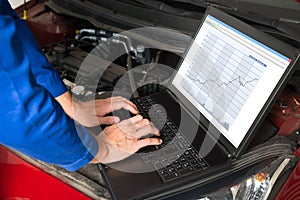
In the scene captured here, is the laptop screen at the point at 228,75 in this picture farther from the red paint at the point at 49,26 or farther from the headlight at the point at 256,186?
the red paint at the point at 49,26

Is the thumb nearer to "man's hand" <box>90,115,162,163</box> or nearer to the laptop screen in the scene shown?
"man's hand" <box>90,115,162,163</box>

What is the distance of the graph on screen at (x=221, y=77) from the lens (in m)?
0.65

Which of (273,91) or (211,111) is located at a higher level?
(273,91)

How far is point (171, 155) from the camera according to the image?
67 cm

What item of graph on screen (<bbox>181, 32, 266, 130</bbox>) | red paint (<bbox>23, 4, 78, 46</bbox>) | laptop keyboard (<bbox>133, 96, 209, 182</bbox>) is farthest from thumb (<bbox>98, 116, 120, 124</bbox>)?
red paint (<bbox>23, 4, 78, 46</bbox>)

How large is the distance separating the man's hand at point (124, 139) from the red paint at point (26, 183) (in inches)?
5.1

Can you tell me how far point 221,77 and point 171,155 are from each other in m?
0.22

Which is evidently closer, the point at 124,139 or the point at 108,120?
the point at 124,139

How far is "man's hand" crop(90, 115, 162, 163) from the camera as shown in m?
0.66

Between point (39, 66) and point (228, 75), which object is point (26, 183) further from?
point (228, 75)

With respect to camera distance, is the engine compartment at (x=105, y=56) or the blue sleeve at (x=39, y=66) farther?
the engine compartment at (x=105, y=56)

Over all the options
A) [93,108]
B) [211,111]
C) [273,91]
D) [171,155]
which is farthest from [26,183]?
[273,91]

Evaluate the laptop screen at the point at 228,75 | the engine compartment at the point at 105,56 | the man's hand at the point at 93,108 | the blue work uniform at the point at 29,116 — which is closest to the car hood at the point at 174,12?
the engine compartment at the point at 105,56

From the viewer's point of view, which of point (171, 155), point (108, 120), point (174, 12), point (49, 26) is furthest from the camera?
point (49, 26)
